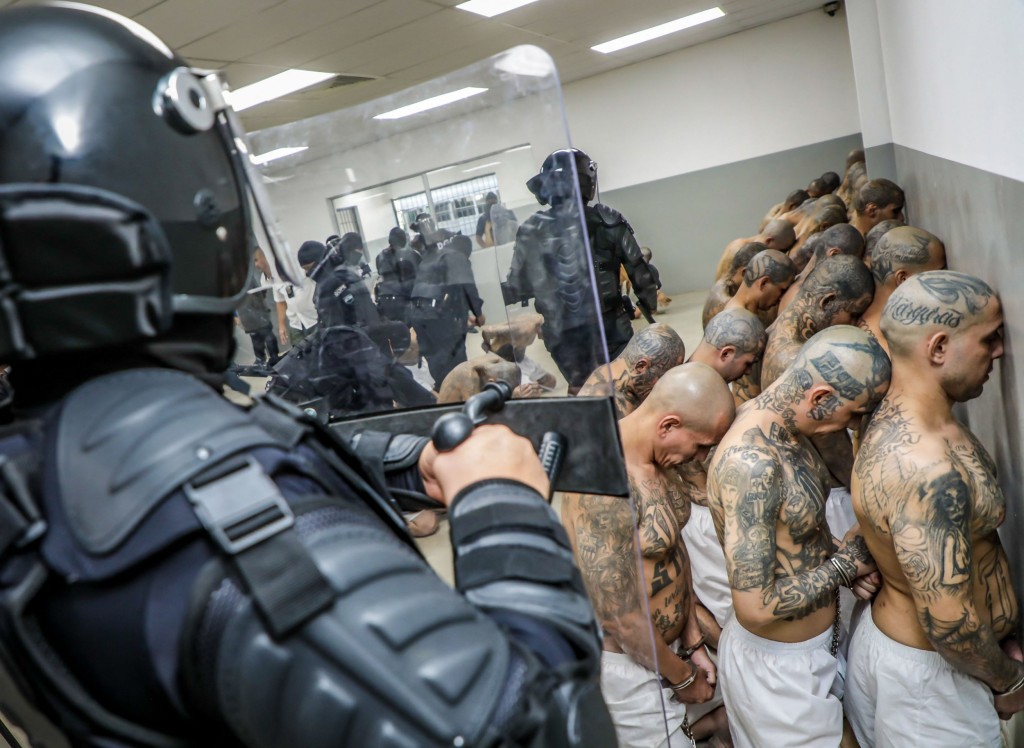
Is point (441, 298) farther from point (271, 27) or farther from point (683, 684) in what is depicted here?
point (271, 27)

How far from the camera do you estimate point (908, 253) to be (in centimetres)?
336

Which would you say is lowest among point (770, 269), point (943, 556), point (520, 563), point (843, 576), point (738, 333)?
point (843, 576)

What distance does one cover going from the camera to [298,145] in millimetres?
1805

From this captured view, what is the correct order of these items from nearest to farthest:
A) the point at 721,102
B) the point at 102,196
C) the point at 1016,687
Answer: the point at 102,196 < the point at 1016,687 < the point at 721,102

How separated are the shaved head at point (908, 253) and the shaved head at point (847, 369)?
4.10 ft

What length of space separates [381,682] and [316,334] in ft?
4.83

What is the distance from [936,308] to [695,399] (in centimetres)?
74

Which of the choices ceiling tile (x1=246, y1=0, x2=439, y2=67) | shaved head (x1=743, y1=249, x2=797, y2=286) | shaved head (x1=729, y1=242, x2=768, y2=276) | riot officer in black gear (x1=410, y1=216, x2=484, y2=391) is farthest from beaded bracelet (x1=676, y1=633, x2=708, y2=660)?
ceiling tile (x1=246, y1=0, x2=439, y2=67)

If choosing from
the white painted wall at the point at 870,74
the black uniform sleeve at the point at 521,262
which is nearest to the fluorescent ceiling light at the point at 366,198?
the black uniform sleeve at the point at 521,262

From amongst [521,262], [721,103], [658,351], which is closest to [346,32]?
[658,351]

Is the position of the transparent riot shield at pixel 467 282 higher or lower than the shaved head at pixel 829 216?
higher

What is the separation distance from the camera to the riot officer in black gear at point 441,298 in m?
1.68

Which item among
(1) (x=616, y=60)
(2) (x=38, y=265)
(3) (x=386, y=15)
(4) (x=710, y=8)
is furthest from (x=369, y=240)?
(1) (x=616, y=60)

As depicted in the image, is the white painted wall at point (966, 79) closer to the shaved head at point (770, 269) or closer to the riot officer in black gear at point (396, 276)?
the shaved head at point (770, 269)
